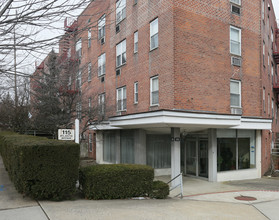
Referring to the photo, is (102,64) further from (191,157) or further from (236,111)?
(236,111)

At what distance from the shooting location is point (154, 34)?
15.6 metres

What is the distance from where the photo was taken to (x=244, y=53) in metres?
17.2

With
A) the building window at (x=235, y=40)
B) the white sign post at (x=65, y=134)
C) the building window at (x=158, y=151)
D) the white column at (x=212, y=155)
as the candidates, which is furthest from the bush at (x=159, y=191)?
the building window at (x=235, y=40)

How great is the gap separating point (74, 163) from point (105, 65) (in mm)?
13699

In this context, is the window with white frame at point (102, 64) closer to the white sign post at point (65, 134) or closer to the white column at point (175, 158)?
the white column at point (175, 158)

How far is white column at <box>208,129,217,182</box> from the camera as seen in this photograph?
16.0 m

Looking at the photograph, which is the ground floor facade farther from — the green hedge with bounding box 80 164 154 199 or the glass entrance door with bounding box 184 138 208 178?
the green hedge with bounding box 80 164 154 199

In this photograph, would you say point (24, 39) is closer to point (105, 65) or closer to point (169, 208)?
point (169, 208)

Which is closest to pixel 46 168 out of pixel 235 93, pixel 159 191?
pixel 159 191

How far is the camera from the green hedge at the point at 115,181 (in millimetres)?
9375

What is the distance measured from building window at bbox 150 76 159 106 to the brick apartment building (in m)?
0.05

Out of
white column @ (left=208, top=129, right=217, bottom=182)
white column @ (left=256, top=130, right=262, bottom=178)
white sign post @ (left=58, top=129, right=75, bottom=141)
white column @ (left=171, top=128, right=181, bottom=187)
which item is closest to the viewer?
white sign post @ (left=58, top=129, right=75, bottom=141)

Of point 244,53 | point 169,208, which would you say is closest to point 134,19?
point 244,53

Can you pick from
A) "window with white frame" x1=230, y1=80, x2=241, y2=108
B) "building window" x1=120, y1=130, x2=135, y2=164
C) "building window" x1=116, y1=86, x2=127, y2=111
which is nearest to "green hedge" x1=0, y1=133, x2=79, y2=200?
"building window" x1=120, y1=130, x2=135, y2=164
